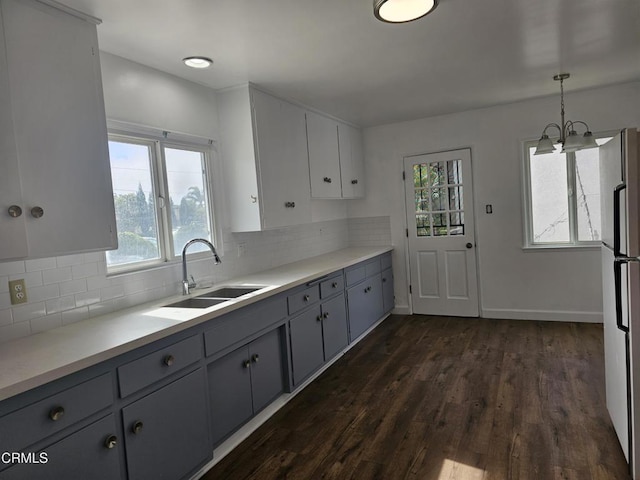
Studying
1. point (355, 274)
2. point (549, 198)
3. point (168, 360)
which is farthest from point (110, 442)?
point (549, 198)

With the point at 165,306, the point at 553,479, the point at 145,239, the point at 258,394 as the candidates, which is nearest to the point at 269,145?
the point at 145,239

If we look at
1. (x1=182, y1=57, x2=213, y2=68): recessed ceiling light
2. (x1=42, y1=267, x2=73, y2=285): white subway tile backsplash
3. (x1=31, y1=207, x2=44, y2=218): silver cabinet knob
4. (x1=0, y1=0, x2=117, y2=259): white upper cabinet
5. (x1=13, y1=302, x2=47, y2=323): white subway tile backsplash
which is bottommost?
(x1=13, y1=302, x2=47, y2=323): white subway tile backsplash

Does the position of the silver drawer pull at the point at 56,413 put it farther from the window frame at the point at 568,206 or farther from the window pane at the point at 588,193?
the window pane at the point at 588,193

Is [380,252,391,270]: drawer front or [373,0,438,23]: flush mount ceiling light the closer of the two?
[373,0,438,23]: flush mount ceiling light

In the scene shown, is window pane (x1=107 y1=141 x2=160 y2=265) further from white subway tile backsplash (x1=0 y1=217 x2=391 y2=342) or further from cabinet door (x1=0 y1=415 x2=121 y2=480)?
cabinet door (x1=0 y1=415 x2=121 y2=480)

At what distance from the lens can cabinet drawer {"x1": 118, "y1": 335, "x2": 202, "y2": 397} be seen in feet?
5.96

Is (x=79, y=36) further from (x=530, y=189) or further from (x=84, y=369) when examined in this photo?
(x=530, y=189)

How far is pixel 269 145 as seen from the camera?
137 inches

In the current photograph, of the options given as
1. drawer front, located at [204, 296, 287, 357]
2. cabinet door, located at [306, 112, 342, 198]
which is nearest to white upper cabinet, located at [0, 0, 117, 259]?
drawer front, located at [204, 296, 287, 357]

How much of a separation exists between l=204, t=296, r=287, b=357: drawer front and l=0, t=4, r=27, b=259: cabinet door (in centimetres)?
96

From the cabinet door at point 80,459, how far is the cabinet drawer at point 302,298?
1.52 metres

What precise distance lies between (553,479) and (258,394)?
5.44 feet

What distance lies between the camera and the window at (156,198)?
2637 millimetres


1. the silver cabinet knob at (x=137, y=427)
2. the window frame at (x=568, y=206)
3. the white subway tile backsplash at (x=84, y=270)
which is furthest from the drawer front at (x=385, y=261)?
the silver cabinet knob at (x=137, y=427)
